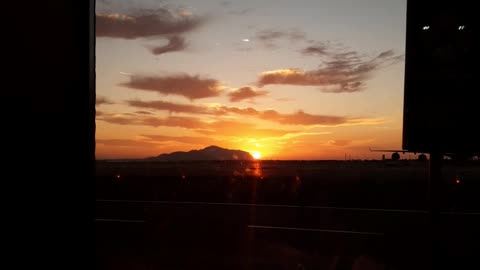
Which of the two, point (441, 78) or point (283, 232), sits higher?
point (441, 78)

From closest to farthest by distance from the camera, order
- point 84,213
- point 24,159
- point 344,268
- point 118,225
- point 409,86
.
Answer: point 24,159 → point 84,213 → point 409,86 → point 344,268 → point 118,225

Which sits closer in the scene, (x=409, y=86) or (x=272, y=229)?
(x=409, y=86)

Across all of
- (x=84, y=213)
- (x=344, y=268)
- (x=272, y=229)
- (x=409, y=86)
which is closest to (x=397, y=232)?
(x=272, y=229)

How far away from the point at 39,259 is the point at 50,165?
502mm

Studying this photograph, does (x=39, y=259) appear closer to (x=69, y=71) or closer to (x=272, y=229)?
(x=69, y=71)

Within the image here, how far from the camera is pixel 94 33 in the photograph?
7.47 ft

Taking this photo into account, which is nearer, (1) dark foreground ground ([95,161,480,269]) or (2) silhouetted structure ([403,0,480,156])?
(2) silhouetted structure ([403,0,480,156])

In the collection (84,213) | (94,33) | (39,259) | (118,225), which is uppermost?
(94,33)

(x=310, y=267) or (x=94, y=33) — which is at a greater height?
(x=94, y=33)

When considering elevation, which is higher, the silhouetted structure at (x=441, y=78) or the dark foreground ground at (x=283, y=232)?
the silhouetted structure at (x=441, y=78)

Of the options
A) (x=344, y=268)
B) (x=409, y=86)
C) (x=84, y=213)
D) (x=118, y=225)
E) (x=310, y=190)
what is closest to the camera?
(x=84, y=213)

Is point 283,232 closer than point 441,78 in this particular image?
No

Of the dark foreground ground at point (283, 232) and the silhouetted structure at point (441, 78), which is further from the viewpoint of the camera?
the dark foreground ground at point (283, 232)

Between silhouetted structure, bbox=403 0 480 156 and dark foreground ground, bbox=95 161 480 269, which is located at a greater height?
silhouetted structure, bbox=403 0 480 156
